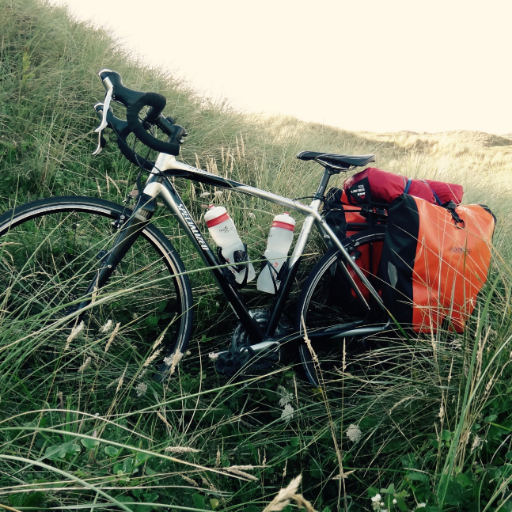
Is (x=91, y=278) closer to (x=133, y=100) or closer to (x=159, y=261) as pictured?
(x=159, y=261)

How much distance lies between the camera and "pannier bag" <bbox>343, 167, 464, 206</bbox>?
245 cm

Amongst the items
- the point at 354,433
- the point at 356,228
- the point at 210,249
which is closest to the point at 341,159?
the point at 356,228

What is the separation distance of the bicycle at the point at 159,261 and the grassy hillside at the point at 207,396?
6.6 inches

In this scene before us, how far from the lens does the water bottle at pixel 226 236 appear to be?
7.45ft

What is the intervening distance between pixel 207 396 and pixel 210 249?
79 cm

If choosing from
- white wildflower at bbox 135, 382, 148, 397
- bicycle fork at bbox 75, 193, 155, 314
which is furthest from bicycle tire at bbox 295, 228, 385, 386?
bicycle fork at bbox 75, 193, 155, 314

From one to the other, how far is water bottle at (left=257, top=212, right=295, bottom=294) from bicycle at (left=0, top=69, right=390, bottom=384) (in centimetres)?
6

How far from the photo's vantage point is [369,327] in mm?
2535

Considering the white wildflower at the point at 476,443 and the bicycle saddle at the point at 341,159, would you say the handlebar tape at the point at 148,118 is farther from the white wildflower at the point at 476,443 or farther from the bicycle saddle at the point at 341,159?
the white wildflower at the point at 476,443

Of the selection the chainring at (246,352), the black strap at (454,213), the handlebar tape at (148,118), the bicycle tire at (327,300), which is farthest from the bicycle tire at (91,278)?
the black strap at (454,213)

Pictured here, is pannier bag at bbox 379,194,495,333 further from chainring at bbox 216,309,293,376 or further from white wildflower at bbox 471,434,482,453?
white wildflower at bbox 471,434,482,453

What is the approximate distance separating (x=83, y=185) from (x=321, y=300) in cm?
218

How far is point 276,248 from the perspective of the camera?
8.04 feet

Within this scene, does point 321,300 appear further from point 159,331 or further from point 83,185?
point 83,185
